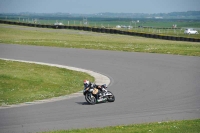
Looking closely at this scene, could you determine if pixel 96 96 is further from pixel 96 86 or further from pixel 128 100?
pixel 128 100

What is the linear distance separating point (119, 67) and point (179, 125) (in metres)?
18.2

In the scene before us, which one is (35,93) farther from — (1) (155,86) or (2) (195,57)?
(2) (195,57)

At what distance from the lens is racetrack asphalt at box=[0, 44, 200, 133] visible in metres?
16.5

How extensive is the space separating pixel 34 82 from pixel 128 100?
682 centimetres

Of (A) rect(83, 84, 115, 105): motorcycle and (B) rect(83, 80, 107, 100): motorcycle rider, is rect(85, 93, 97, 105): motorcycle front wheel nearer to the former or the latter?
(A) rect(83, 84, 115, 105): motorcycle

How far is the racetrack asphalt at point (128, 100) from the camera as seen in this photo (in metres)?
16.5

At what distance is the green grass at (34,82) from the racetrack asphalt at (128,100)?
5.51 feet

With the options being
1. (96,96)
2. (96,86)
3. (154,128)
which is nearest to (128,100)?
(96,96)

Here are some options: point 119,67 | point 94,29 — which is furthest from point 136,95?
point 94,29

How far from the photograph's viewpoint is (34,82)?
25844 millimetres

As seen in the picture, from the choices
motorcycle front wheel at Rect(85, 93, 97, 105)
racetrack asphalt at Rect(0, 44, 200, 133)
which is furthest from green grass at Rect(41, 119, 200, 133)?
motorcycle front wheel at Rect(85, 93, 97, 105)

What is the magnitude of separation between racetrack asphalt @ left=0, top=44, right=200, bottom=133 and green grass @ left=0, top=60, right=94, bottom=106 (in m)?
1.68

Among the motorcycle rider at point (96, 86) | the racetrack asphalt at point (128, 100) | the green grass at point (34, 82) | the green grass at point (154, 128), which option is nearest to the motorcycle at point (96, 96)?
the motorcycle rider at point (96, 86)

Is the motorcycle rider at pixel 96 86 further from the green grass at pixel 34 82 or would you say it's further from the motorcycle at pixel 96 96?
the green grass at pixel 34 82
